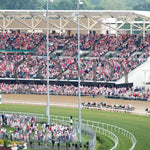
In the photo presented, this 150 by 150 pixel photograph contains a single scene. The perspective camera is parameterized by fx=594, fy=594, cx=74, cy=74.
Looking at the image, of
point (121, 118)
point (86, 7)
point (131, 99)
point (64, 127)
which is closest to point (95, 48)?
point (131, 99)

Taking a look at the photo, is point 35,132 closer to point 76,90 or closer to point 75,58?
point 76,90

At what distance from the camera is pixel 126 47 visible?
2483 inches

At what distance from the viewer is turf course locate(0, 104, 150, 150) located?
114ft

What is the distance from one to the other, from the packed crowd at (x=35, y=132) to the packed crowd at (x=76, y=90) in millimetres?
15782

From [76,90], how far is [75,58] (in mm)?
6345

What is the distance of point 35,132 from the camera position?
36000 millimetres

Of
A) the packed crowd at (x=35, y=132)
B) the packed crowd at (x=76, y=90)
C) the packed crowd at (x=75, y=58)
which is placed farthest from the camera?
the packed crowd at (x=75, y=58)

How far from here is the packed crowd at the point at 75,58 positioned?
195 feet

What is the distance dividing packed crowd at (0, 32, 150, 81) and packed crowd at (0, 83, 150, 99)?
1480mm

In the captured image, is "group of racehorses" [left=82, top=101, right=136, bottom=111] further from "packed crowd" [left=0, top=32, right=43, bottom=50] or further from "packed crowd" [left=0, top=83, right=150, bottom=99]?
"packed crowd" [left=0, top=32, right=43, bottom=50]

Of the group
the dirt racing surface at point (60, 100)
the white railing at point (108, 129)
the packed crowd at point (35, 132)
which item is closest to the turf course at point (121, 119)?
the white railing at point (108, 129)

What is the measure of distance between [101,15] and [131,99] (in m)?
13.3

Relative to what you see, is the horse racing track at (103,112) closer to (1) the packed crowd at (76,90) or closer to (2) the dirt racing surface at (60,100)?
(2) the dirt racing surface at (60,100)

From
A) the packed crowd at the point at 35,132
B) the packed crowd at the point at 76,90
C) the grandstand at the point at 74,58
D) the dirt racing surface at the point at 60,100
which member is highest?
the grandstand at the point at 74,58
